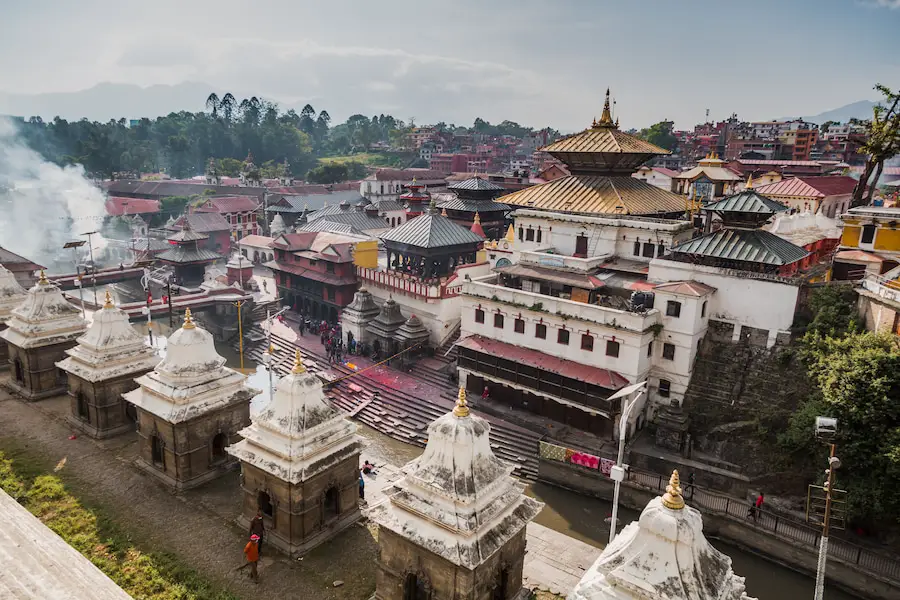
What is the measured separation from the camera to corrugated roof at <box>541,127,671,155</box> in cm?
3322

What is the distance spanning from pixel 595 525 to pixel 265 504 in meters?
12.6

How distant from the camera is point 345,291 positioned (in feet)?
136

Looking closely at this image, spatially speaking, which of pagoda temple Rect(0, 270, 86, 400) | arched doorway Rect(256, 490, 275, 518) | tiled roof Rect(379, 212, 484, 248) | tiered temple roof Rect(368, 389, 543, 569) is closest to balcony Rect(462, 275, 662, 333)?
tiled roof Rect(379, 212, 484, 248)

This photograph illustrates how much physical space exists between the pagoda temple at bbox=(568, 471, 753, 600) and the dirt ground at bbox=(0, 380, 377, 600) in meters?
7.95

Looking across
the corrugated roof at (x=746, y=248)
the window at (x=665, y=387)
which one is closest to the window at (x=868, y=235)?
the corrugated roof at (x=746, y=248)

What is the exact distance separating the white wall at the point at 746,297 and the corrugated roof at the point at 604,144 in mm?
8723

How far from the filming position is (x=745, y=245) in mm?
26906

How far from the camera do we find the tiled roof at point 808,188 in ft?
163

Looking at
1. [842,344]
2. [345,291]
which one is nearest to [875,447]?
[842,344]

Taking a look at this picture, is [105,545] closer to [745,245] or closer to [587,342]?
[587,342]

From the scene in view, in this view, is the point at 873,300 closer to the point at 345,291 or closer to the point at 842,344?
the point at 842,344

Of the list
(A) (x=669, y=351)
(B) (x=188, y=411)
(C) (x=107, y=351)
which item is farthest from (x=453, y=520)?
(A) (x=669, y=351)

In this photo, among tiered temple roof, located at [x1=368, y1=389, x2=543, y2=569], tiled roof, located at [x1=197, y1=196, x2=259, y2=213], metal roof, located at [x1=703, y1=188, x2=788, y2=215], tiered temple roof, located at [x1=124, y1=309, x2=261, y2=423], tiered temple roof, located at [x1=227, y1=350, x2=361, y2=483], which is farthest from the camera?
tiled roof, located at [x1=197, y1=196, x2=259, y2=213]

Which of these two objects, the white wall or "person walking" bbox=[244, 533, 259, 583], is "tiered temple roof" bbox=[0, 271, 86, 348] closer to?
"person walking" bbox=[244, 533, 259, 583]
